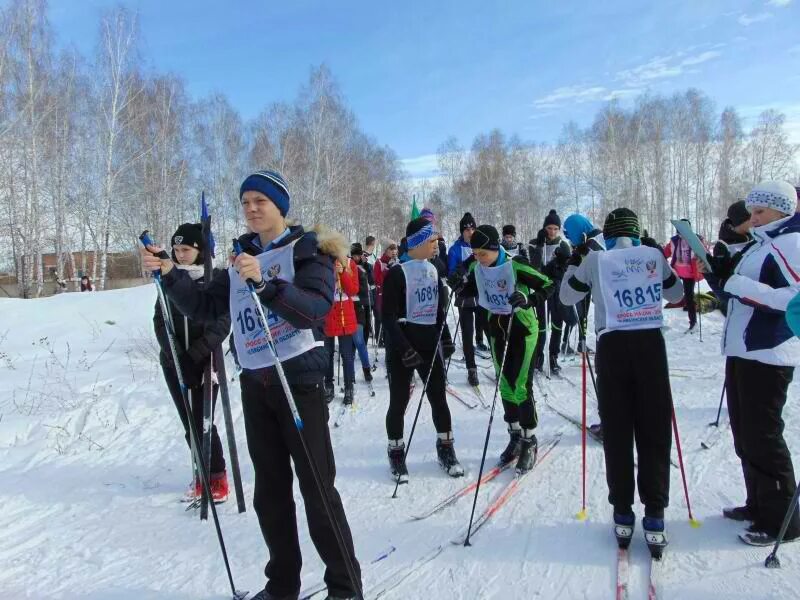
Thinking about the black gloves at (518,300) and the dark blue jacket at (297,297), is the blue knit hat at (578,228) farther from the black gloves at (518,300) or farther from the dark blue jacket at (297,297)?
the dark blue jacket at (297,297)

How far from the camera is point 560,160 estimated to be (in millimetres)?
42719

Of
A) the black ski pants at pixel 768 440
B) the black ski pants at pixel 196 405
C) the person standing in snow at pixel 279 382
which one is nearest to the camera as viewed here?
the person standing in snow at pixel 279 382

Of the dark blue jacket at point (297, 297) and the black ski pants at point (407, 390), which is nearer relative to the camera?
the dark blue jacket at point (297, 297)

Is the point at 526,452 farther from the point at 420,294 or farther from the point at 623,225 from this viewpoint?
the point at 623,225

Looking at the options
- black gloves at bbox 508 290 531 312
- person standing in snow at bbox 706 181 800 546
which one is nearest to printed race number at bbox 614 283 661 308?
person standing in snow at bbox 706 181 800 546

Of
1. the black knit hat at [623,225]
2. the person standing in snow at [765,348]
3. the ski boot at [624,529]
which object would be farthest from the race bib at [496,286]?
the ski boot at [624,529]

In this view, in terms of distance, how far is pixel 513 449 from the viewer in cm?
441

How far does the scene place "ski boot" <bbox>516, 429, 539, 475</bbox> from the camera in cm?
419

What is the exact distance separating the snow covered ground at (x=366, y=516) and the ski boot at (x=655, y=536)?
0.23 ft

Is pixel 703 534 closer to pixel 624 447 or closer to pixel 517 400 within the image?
pixel 624 447

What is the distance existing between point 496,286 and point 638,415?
5.56ft

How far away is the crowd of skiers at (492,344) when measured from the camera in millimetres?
2432

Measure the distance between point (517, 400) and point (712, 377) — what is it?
417 cm

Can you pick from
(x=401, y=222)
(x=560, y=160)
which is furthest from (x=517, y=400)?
(x=560, y=160)
